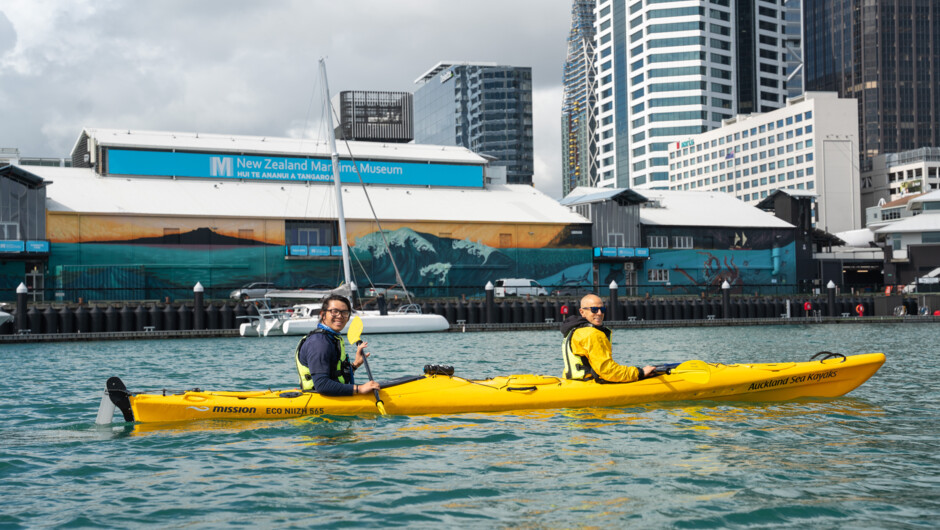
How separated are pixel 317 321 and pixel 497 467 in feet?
92.5

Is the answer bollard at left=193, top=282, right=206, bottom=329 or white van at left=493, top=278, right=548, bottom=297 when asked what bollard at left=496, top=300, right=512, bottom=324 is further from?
bollard at left=193, top=282, right=206, bottom=329

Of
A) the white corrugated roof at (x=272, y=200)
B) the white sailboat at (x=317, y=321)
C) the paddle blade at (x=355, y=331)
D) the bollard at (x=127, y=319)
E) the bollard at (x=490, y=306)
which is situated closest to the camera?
the paddle blade at (x=355, y=331)


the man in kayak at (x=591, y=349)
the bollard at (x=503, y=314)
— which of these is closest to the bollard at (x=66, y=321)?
the bollard at (x=503, y=314)

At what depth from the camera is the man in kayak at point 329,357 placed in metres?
10.2

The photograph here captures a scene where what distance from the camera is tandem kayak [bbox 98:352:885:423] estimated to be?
1098cm

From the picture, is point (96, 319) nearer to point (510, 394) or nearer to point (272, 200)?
point (272, 200)

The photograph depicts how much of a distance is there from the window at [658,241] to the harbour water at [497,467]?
42.1 m

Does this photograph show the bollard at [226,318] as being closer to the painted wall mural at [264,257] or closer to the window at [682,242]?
the painted wall mural at [264,257]

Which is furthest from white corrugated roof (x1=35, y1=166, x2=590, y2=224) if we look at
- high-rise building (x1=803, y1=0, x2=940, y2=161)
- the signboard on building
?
high-rise building (x1=803, y1=0, x2=940, y2=161)

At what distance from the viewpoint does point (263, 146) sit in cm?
5372

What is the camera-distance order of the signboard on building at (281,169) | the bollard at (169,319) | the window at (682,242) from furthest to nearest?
1. the window at (682,242)
2. the signboard on building at (281,169)
3. the bollard at (169,319)

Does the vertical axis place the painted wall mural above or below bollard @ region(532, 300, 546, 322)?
above

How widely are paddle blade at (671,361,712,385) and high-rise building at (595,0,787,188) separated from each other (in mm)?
132176

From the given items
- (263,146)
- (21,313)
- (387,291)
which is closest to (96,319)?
Result: (21,313)
